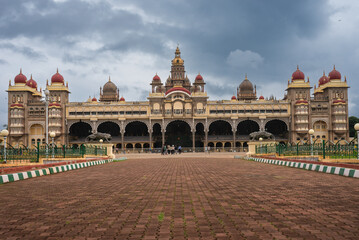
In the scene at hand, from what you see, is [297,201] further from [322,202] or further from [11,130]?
[11,130]

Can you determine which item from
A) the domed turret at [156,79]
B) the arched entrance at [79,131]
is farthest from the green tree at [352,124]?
the arched entrance at [79,131]

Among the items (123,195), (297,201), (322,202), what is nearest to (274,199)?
(297,201)

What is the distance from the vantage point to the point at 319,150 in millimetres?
19531

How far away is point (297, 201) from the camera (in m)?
6.33

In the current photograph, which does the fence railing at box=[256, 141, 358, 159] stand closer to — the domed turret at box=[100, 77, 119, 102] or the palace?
the palace

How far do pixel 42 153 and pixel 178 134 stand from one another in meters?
44.7

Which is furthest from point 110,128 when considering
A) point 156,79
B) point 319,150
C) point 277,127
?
point 319,150

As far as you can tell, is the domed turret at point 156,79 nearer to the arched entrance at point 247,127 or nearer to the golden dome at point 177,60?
the golden dome at point 177,60

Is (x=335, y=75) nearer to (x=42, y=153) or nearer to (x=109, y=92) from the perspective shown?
(x=109, y=92)

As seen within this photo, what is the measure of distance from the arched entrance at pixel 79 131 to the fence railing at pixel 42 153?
36.9 meters

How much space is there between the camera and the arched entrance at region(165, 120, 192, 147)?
210 feet

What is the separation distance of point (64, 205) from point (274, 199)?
4179mm

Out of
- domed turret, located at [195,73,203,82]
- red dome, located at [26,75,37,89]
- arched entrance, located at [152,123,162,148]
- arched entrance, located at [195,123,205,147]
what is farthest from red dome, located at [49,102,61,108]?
domed turret, located at [195,73,203,82]

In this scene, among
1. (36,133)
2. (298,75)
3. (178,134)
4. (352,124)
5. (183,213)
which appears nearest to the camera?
(183,213)
